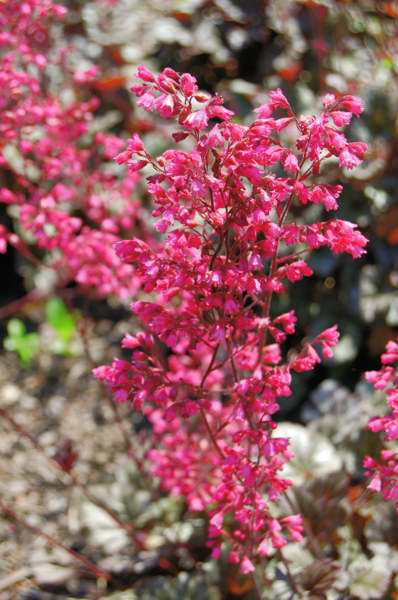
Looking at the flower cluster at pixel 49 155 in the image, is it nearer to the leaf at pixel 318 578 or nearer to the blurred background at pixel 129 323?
the blurred background at pixel 129 323

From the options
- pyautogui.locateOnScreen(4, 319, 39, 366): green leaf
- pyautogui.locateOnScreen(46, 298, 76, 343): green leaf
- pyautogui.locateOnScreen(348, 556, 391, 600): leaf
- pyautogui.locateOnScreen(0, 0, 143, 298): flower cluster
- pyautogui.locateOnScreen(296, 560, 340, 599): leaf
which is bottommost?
pyautogui.locateOnScreen(4, 319, 39, 366): green leaf

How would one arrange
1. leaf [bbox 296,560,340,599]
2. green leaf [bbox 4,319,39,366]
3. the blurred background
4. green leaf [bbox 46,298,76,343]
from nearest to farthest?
leaf [bbox 296,560,340,599] → the blurred background → green leaf [bbox 4,319,39,366] → green leaf [bbox 46,298,76,343]

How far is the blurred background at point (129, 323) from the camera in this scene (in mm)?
2746

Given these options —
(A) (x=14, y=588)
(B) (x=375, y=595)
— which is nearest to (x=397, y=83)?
(B) (x=375, y=595)

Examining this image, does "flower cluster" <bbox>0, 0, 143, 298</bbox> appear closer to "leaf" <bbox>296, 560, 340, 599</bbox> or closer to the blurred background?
the blurred background

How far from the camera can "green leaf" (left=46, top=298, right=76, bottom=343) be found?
387 centimetres

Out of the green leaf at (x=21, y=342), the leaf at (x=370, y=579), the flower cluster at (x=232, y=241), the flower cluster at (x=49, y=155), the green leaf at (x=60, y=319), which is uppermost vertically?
the flower cluster at (x=232, y=241)

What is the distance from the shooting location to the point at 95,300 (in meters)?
4.21

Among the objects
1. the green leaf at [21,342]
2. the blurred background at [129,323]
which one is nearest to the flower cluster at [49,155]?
the blurred background at [129,323]

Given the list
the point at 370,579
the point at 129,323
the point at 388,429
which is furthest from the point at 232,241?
the point at 129,323

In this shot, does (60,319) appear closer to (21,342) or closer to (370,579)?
(21,342)

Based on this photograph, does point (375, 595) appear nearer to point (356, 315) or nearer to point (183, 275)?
point (183, 275)

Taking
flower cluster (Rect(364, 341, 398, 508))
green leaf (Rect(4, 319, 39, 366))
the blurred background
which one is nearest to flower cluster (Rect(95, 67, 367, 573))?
flower cluster (Rect(364, 341, 398, 508))

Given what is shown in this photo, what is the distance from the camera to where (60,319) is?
12.7 feet
